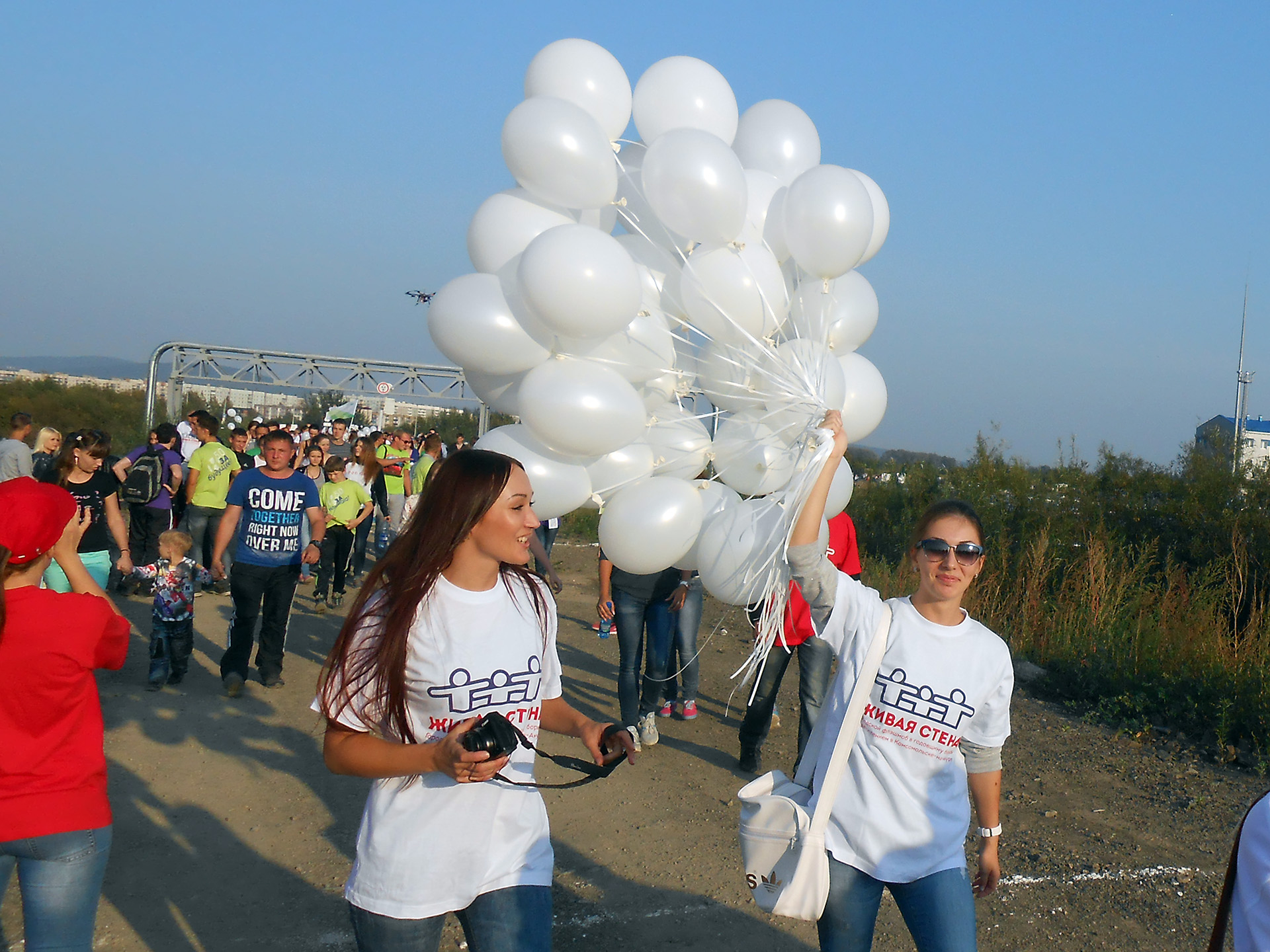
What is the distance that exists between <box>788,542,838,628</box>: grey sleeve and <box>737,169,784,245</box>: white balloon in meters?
1.49

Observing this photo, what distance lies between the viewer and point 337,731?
2.11 meters

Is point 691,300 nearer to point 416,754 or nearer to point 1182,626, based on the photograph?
point 416,754

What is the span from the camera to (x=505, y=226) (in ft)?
11.6

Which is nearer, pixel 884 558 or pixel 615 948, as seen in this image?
pixel 615 948

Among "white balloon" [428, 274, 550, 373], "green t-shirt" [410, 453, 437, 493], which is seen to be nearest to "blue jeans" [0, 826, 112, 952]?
"white balloon" [428, 274, 550, 373]

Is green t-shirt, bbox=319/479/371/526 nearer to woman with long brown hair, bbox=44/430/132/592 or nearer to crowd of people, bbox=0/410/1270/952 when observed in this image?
woman with long brown hair, bbox=44/430/132/592

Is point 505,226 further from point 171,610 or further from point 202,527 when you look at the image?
point 202,527

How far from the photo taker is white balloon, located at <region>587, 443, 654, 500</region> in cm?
357

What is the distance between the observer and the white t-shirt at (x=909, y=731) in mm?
2398

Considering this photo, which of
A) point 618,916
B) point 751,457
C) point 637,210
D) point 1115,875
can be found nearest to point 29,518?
point 751,457

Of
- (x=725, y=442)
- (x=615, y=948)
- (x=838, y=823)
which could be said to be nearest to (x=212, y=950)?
(x=615, y=948)

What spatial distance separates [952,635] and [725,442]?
1.27m

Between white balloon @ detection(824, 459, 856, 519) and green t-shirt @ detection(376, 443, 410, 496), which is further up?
white balloon @ detection(824, 459, 856, 519)

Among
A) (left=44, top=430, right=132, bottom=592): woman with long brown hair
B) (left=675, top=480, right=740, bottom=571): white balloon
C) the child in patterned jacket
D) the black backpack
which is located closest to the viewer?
(left=675, top=480, right=740, bottom=571): white balloon
